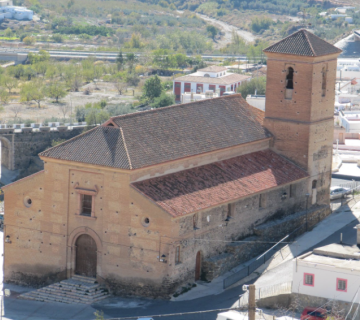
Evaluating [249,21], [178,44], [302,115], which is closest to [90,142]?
[302,115]

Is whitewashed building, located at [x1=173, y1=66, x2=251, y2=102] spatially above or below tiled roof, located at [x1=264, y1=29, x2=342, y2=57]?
below

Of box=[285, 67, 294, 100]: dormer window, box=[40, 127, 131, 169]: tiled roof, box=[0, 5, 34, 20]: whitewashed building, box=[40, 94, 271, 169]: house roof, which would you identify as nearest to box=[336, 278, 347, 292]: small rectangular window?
box=[40, 94, 271, 169]: house roof

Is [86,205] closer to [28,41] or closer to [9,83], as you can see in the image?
[9,83]

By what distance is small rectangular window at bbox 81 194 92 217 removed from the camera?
45969 millimetres

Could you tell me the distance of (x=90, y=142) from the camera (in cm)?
4584

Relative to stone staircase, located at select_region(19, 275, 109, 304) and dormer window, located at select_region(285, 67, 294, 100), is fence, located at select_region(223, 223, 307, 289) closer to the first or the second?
stone staircase, located at select_region(19, 275, 109, 304)

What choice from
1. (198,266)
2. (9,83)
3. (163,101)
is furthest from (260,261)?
(9,83)

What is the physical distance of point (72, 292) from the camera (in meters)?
45.1

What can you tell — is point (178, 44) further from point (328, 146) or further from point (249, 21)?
point (328, 146)

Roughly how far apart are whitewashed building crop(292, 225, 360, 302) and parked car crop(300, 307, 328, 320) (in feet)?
3.38

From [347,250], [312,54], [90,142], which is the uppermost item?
[312,54]

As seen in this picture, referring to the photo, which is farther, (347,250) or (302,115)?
(302,115)

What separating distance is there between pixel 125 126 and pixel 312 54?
12271 mm

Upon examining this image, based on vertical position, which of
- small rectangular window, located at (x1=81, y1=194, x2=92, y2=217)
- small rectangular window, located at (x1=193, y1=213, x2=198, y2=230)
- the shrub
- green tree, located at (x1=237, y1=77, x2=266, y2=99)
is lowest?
small rectangular window, located at (x1=193, y1=213, x2=198, y2=230)
